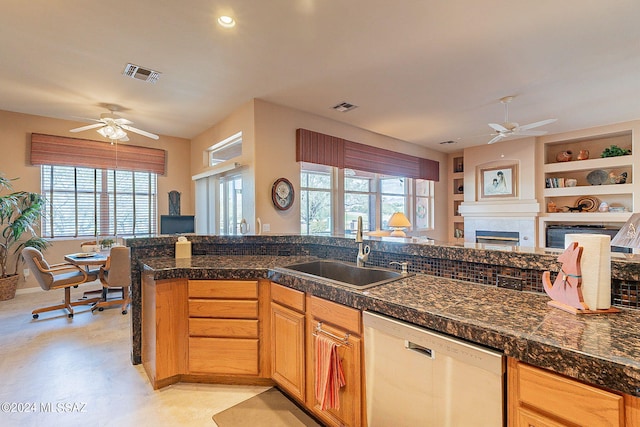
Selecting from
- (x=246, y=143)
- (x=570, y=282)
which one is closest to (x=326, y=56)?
(x=246, y=143)

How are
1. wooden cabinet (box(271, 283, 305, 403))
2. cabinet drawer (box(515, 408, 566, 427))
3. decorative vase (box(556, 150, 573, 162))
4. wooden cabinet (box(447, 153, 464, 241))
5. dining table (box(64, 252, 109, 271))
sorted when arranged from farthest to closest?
wooden cabinet (box(447, 153, 464, 241))
decorative vase (box(556, 150, 573, 162))
dining table (box(64, 252, 109, 271))
wooden cabinet (box(271, 283, 305, 403))
cabinet drawer (box(515, 408, 566, 427))

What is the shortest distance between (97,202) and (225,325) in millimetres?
4707

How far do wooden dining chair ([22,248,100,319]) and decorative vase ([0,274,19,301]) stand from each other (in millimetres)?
1146

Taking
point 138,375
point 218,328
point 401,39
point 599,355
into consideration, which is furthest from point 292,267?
point 401,39

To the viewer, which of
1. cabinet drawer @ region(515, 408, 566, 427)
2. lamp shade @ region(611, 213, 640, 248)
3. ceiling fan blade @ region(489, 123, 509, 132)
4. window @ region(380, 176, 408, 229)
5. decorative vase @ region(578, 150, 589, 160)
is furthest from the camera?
window @ region(380, 176, 408, 229)

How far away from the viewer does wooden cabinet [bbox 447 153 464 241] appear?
7.80m

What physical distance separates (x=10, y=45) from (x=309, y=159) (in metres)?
3.40

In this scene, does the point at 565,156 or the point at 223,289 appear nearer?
the point at 223,289

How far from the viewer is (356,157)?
550 centimetres

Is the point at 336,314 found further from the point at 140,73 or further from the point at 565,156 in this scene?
the point at 565,156

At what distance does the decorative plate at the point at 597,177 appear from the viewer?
5.74 meters

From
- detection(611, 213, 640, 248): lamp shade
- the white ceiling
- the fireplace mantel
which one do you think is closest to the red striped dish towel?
detection(611, 213, 640, 248): lamp shade

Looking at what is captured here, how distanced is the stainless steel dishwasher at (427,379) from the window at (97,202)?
573cm

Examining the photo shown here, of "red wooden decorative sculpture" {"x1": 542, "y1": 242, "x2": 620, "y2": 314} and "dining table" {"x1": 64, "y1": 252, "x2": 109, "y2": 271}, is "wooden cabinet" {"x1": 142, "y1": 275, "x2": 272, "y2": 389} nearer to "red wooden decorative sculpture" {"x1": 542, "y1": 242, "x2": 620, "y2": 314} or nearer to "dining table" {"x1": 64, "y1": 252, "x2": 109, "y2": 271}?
"red wooden decorative sculpture" {"x1": 542, "y1": 242, "x2": 620, "y2": 314}
